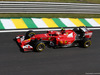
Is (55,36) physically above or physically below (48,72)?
above

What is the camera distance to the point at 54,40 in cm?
1269

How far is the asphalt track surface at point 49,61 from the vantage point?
10371mm

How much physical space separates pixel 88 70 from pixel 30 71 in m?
3.48

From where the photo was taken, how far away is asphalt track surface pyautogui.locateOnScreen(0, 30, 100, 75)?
34.0ft

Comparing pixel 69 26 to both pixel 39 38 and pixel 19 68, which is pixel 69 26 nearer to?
pixel 39 38

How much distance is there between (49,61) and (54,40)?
1.89 m

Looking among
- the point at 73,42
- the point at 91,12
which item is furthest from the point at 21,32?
the point at 91,12

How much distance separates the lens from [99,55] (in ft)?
41.3

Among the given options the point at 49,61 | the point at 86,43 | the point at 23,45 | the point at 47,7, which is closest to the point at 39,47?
the point at 23,45

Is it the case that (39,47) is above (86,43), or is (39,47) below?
above

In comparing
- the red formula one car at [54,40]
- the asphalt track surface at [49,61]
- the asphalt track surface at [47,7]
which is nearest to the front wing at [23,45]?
the red formula one car at [54,40]

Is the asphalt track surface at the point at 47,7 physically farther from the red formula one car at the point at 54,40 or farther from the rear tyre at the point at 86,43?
the rear tyre at the point at 86,43

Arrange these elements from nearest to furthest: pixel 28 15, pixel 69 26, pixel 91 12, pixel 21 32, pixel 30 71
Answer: pixel 30 71
pixel 21 32
pixel 69 26
pixel 28 15
pixel 91 12

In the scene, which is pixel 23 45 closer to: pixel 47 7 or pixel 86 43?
pixel 86 43
